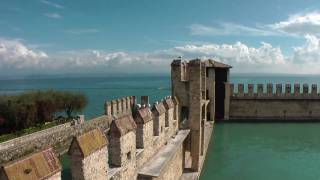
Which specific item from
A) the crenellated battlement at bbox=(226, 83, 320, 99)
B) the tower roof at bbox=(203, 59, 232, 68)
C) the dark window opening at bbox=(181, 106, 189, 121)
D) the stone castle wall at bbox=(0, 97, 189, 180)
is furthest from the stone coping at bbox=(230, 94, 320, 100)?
the stone castle wall at bbox=(0, 97, 189, 180)

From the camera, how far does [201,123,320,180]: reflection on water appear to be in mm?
14477

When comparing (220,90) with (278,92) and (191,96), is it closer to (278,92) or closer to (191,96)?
(278,92)

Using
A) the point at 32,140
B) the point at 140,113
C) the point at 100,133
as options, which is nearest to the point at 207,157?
the point at 32,140

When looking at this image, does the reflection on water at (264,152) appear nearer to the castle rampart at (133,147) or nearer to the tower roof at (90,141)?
the castle rampart at (133,147)

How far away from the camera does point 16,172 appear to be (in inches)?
148

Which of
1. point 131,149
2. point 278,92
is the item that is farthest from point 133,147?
point 278,92

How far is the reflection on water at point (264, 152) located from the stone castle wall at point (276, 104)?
1.61 meters

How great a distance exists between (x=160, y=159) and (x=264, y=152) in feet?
36.8

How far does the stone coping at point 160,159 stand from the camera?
7621 millimetres

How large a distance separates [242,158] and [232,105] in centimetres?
1191

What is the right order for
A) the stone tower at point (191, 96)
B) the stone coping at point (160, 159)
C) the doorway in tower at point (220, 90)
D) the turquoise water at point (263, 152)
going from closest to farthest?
the stone coping at point (160, 159) < the stone tower at point (191, 96) < the turquoise water at point (263, 152) < the doorway in tower at point (220, 90)

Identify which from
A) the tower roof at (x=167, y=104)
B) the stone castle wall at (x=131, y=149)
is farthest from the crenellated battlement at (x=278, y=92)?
the tower roof at (x=167, y=104)

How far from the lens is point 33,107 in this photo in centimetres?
2397

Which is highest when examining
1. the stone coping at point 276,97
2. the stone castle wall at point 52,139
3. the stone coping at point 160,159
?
the stone coping at point 276,97
